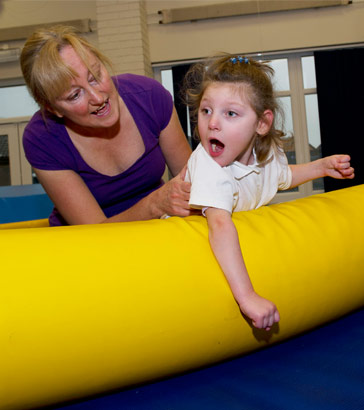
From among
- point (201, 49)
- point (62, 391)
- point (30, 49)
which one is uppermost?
point (201, 49)

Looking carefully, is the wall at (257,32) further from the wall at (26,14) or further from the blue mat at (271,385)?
the blue mat at (271,385)

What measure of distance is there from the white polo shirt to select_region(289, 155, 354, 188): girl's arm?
32mm

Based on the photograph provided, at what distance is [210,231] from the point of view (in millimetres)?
933

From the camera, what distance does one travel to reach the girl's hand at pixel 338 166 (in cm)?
125

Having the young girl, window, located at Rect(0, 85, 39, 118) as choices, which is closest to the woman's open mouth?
the young girl

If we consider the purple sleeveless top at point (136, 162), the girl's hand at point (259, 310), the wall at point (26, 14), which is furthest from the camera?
the wall at point (26, 14)

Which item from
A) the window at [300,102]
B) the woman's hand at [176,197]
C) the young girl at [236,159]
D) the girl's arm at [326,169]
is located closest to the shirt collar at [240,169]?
the young girl at [236,159]

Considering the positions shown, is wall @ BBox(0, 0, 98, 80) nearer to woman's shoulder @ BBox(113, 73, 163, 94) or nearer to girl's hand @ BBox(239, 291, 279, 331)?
woman's shoulder @ BBox(113, 73, 163, 94)

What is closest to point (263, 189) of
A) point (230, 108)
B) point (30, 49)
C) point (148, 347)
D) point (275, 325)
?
point (230, 108)

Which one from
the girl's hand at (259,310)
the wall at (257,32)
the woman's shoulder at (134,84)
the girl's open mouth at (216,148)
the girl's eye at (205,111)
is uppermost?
the wall at (257,32)

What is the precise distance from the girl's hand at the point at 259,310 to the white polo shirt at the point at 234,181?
19cm

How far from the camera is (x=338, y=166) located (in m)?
1.25

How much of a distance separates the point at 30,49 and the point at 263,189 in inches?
26.8

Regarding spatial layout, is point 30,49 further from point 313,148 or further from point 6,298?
point 313,148
